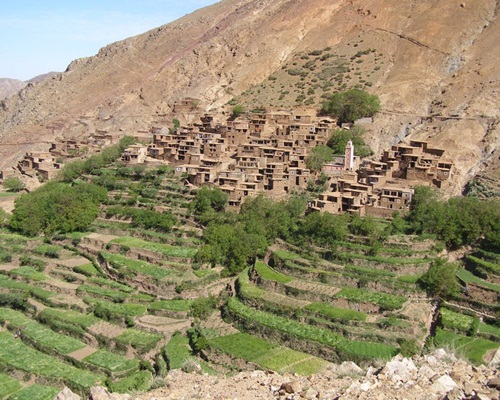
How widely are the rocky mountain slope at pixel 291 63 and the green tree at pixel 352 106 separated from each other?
44.0 inches

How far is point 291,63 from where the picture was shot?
55.6m

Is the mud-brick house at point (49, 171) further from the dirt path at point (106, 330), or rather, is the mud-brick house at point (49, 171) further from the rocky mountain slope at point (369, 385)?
the rocky mountain slope at point (369, 385)

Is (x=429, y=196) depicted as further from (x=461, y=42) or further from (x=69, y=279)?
(x=461, y=42)

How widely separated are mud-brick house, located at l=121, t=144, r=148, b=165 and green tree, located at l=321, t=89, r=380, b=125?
13539 mm

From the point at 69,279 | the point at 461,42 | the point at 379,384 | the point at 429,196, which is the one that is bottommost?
the point at 69,279

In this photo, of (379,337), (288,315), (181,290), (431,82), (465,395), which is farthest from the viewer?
(431,82)

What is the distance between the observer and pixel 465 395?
1077 cm

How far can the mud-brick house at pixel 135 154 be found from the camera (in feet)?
134

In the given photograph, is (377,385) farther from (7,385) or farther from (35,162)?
(35,162)

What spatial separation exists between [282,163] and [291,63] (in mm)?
22538

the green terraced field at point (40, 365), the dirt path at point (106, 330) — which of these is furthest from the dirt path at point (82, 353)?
the dirt path at point (106, 330)

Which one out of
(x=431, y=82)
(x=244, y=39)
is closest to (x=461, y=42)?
(x=431, y=82)

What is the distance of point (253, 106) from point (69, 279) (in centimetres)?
2427

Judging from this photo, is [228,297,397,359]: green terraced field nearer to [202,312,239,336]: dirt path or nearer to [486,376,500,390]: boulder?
[202,312,239,336]: dirt path
